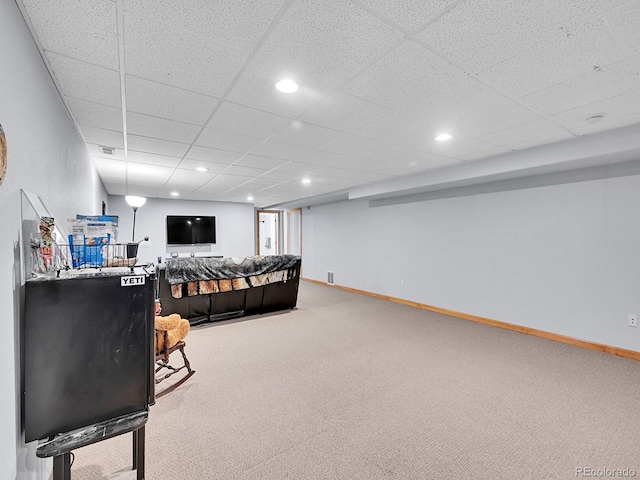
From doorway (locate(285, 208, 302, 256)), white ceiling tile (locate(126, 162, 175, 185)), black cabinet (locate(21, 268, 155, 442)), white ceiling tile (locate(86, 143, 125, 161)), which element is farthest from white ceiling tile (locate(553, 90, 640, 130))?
doorway (locate(285, 208, 302, 256))

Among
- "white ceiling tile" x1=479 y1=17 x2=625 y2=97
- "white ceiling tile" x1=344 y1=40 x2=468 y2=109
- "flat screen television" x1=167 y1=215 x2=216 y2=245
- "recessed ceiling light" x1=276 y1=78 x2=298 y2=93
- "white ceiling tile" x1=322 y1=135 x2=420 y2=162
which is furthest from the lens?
"flat screen television" x1=167 y1=215 x2=216 y2=245

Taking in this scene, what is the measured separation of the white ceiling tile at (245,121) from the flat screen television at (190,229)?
570cm

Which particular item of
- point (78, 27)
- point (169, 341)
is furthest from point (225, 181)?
point (78, 27)

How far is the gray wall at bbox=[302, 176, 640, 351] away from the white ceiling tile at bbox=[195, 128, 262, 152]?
3.64 metres

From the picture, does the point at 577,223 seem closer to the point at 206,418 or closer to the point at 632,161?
the point at 632,161

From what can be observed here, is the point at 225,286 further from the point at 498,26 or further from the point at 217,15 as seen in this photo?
the point at 498,26

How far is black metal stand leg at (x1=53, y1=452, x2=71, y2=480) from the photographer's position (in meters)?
1.27

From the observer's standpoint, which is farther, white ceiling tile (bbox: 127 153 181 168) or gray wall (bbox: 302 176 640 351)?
white ceiling tile (bbox: 127 153 181 168)

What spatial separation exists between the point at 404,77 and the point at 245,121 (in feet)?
4.74

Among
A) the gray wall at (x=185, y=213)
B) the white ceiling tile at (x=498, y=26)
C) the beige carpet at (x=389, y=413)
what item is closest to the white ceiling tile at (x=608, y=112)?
the white ceiling tile at (x=498, y=26)

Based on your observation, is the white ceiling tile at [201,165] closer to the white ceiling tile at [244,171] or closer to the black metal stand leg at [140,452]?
the white ceiling tile at [244,171]

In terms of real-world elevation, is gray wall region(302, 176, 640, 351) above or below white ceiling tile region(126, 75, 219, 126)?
below

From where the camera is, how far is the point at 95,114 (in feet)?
8.45

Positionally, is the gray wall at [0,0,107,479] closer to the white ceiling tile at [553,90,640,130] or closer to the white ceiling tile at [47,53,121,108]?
the white ceiling tile at [47,53,121,108]
